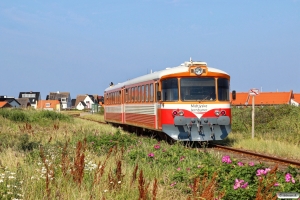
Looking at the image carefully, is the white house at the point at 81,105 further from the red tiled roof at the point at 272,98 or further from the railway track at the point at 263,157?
the railway track at the point at 263,157

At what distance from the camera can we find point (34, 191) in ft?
21.7

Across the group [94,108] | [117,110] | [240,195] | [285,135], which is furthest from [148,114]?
A: [94,108]

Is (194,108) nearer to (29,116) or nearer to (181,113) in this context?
(181,113)

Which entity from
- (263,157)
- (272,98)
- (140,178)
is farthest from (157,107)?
(272,98)

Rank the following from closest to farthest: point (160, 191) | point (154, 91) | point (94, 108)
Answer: point (160, 191) → point (154, 91) → point (94, 108)

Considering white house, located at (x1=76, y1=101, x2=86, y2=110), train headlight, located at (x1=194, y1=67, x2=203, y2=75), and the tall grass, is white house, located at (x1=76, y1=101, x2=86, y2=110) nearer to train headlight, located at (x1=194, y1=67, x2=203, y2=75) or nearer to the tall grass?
the tall grass

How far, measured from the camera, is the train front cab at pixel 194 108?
679 inches

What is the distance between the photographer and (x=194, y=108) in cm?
1742

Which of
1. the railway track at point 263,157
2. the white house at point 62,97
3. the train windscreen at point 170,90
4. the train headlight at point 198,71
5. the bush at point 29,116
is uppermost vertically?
the white house at point 62,97

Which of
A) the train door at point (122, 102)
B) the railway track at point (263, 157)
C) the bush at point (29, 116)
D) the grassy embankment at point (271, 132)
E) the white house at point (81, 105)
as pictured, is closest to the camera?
the railway track at point (263, 157)

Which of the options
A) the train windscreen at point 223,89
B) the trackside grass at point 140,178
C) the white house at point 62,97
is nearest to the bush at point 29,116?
the train windscreen at point 223,89

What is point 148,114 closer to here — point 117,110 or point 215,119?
point 215,119

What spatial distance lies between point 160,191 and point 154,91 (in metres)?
12.0

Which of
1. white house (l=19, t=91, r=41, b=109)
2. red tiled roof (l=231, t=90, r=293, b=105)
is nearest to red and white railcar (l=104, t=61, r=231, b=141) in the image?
red tiled roof (l=231, t=90, r=293, b=105)
